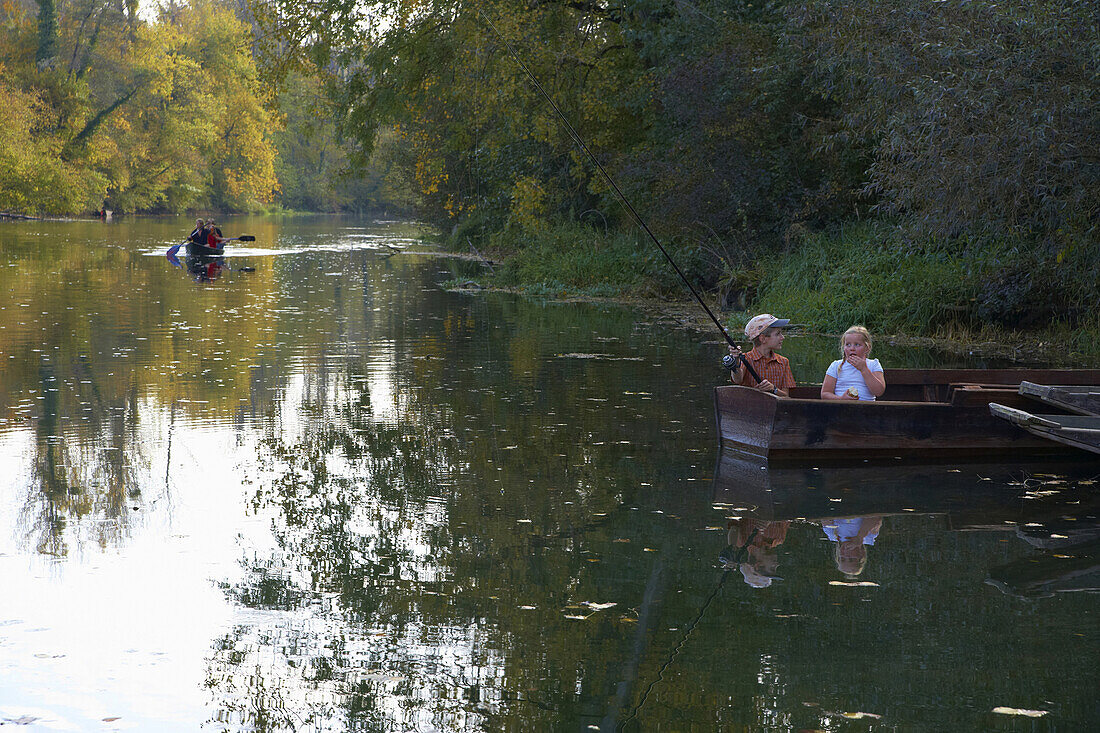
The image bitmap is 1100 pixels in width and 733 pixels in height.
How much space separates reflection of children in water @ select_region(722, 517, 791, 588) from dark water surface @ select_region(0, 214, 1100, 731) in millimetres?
28

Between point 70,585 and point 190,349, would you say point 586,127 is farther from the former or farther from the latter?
point 70,585

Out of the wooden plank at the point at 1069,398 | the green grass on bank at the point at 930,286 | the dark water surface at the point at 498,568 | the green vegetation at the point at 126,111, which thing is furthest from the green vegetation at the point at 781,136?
the green vegetation at the point at 126,111

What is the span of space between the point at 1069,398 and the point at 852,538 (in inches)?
119

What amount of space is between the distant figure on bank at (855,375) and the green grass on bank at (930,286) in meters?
6.08

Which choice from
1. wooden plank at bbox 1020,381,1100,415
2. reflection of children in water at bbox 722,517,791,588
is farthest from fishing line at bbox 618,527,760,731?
wooden plank at bbox 1020,381,1100,415

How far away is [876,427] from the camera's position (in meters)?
9.30

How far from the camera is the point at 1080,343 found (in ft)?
51.6

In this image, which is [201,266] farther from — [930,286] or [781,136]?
[930,286]

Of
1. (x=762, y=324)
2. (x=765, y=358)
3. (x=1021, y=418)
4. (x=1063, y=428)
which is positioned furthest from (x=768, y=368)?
(x=1063, y=428)

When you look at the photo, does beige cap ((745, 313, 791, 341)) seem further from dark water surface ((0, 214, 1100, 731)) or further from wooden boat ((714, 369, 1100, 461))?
dark water surface ((0, 214, 1100, 731))

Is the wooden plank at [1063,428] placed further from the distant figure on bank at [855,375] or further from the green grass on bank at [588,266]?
the green grass on bank at [588,266]

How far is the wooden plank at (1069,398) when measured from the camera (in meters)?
9.16

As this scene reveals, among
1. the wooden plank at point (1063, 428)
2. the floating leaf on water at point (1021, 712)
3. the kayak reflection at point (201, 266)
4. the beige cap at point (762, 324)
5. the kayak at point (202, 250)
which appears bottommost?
the kayak reflection at point (201, 266)

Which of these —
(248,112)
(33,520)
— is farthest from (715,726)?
(248,112)
